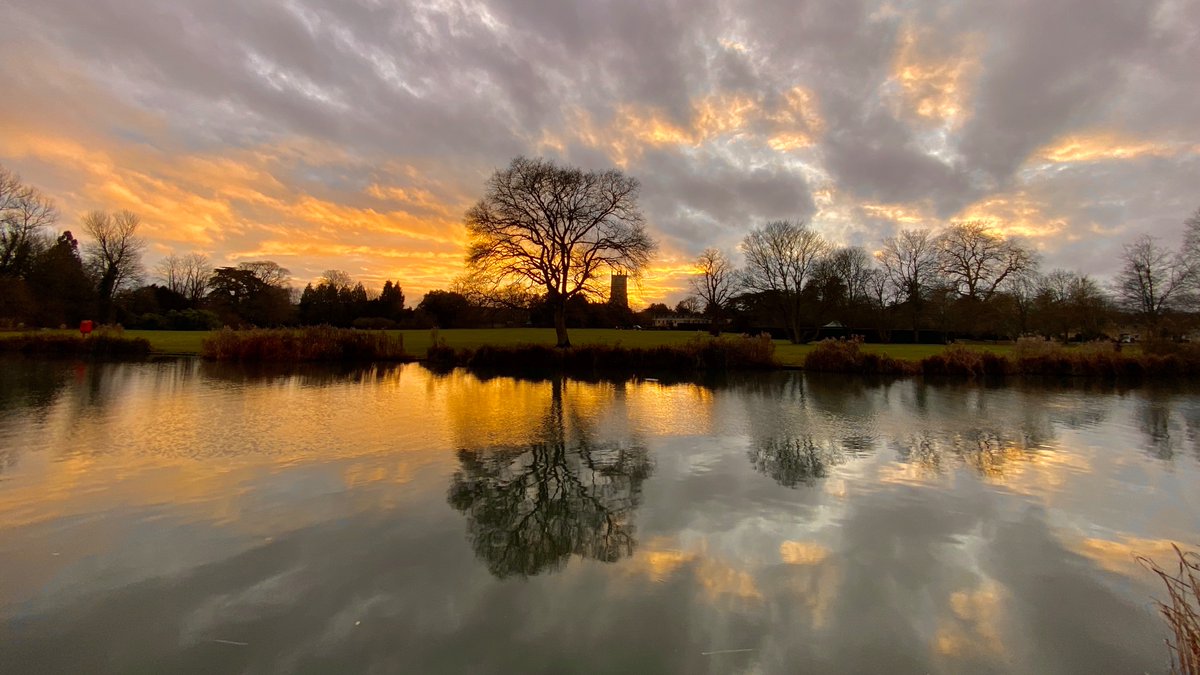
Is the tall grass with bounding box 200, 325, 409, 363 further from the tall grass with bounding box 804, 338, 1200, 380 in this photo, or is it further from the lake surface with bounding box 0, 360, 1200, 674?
the tall grass with bounding box 804, 338, 1200, 380

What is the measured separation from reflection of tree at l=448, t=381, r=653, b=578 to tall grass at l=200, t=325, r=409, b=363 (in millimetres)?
20414

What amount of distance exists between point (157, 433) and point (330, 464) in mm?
3995

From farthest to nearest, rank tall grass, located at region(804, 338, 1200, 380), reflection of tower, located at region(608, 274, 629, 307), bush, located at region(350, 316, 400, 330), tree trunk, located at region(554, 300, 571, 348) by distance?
bush, located at region(350, 316, 400, 330), reflection of tower, located at region(608, 274, 629, 307), tree trunk, located at region(554, 300, 571, 348), tall grass, located at region(804, 338, 1200, 380)

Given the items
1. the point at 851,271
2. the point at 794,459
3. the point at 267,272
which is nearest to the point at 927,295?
the point at 851,271

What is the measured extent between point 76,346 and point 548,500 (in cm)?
3199

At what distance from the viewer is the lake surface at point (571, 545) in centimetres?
349

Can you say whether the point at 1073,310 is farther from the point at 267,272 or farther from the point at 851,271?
the point at 267,272

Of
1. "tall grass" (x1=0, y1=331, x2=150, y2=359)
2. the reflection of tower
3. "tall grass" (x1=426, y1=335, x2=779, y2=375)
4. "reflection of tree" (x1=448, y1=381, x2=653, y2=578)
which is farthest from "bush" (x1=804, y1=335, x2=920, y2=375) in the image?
"tall grass" (x1=0, y1=331, x2=150, y2=359)

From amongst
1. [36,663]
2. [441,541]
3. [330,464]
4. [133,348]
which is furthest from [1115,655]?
[133,348]

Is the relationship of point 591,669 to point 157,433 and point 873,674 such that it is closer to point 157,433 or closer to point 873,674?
point 873,674

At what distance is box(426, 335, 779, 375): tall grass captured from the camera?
2612 centimetres

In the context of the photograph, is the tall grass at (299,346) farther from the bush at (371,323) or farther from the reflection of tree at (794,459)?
the bush at (371,323)

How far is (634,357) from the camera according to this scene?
26203 millimetres

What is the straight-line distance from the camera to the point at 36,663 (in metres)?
3.18
